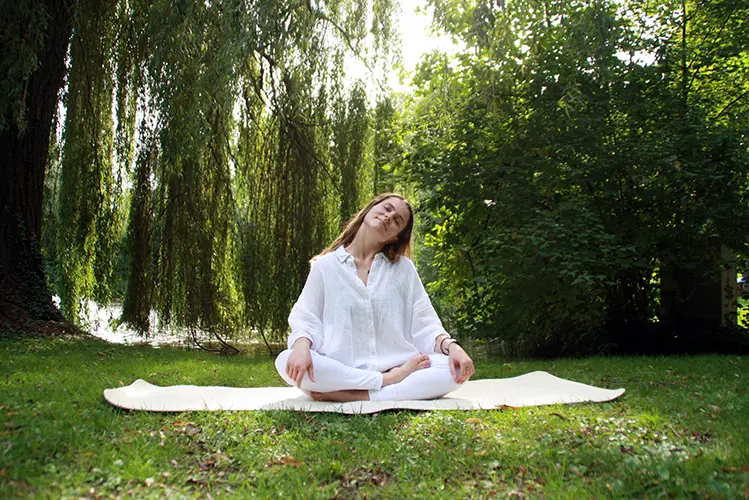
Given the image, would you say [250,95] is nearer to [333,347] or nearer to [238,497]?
[333,347]

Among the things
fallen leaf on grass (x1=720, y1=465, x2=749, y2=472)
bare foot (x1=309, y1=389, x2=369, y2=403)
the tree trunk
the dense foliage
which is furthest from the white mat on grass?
the tree trunk

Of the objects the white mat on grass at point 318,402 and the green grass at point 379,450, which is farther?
the white mat on grass at point 318,402

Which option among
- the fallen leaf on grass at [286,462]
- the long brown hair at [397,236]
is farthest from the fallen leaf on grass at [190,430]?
the long brown hair at [397,236]

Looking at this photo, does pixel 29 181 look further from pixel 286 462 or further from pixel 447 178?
pixel 286 462

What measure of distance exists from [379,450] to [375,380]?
1.01 meters

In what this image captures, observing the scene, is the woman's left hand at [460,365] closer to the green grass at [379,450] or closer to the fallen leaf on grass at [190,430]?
the green grass at [379,450]

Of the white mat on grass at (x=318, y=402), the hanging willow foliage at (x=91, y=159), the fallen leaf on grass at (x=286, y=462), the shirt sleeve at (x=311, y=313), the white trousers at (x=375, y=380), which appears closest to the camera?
A: the fallen leaf on grass at (x=286, y=462)

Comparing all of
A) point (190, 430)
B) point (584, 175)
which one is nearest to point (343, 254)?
point (190, 430)

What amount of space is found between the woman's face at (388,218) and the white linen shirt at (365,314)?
16cm

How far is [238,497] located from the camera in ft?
6.43

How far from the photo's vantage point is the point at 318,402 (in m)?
3.48

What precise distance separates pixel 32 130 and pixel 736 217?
766 cm

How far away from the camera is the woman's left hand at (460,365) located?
3443mm

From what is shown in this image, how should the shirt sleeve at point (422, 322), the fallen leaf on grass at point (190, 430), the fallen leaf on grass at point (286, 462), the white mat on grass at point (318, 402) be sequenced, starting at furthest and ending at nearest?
the shirt sleeve at point (422, 322) → the white mat on grass at point (318, 402) → the fallen leaf on grass at point (190, 430) → the fallen leaf on grass at point (286, 462)
